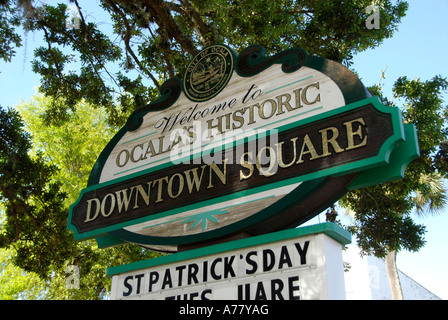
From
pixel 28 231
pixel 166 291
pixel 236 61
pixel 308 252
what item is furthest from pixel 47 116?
pixel 308 252

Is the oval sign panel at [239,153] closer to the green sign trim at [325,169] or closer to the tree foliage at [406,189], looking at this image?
the green sign trim at [325,169]

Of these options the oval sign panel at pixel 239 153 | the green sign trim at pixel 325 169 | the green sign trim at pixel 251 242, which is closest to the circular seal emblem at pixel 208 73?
the oval sign panel at pixel 239 153

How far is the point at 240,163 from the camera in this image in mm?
4285

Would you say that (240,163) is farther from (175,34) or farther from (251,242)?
(175,34)

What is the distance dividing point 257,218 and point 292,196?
0.35 metres

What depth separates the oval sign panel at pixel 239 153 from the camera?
147 inches

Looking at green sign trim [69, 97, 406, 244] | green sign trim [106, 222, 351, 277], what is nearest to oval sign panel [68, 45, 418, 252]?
green sign trim [69, 97, 406, 244]

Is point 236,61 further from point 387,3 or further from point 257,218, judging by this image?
point 387,3

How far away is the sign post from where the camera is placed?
12.0 ft

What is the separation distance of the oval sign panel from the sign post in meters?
0.01

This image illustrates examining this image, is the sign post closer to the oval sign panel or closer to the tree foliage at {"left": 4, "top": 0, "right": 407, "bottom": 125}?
the oval sign panel

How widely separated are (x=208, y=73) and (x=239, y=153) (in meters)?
1.23

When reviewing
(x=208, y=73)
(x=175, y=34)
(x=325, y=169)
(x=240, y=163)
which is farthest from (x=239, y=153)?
(x=175, y=34)
